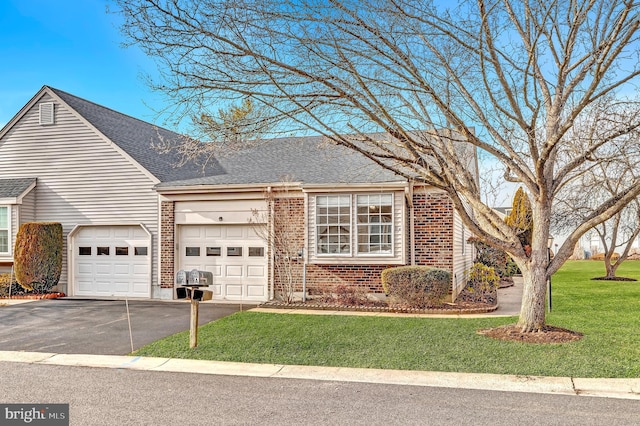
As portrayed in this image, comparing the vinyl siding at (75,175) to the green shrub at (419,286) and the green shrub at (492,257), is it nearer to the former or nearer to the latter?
the green shrub at (419,286)

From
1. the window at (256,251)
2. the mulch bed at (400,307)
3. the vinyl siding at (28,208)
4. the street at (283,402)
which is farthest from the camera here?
the vinyl siding at (28,208)

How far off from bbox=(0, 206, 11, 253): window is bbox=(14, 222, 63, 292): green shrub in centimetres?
79

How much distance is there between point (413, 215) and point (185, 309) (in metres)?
6.30

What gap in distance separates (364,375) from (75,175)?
12846 millimetres

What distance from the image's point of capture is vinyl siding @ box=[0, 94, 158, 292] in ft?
52.9

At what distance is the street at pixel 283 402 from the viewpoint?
5.52 metres

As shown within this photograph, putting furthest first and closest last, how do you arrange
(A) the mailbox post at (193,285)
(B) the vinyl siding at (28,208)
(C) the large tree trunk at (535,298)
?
1. (B) the vinyl siding at (28,208)
2. (C) the large tree trunk at (535,298)
3. (A) the mailbox post at (193,285)

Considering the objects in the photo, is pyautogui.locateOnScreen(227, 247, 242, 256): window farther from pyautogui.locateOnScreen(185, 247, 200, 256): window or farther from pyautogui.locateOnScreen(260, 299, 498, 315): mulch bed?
pyautogui.locateOnScreen(260, 299, 498, 315): mulch bed

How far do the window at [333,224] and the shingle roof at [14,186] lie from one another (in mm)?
9187

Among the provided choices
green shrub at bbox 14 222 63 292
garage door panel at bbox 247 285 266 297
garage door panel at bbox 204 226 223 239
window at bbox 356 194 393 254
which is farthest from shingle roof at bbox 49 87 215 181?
window at bbox 356 194 393 254

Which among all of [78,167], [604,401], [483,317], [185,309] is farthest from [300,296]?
[604,401]

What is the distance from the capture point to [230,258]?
15336 mm

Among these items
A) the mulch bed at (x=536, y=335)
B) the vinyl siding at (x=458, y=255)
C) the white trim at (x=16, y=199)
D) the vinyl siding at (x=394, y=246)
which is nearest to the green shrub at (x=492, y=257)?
the vinyl siding at (x=458, y=255)

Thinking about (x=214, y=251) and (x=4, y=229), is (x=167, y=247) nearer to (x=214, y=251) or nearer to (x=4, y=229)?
(x=214, y=251)
